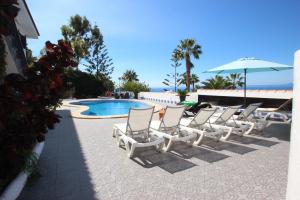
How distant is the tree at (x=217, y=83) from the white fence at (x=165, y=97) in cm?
837

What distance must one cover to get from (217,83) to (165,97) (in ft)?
29.5

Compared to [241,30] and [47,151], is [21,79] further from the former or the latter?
[241,30]

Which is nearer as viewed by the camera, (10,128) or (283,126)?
(10,128)

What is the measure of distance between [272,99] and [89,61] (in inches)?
989

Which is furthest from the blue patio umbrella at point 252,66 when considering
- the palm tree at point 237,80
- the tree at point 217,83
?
the palm tree at point 237,80

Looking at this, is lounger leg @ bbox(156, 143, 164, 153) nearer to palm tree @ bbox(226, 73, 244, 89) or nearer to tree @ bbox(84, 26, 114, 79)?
palm tree @ bbox(226, 73, 244, 89)

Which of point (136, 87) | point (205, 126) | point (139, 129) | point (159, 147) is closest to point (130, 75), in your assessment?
point (136, 87)

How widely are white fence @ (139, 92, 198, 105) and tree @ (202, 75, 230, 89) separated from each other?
8369 millimetres

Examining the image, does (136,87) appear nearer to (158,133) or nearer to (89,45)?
(89,45)

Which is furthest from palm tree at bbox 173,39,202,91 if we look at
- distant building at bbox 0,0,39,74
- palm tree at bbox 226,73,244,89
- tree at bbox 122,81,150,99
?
distant building at bbox 0,0,39,74

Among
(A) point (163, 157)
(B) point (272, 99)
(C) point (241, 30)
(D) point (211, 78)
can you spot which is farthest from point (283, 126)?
(D) point (211, 78)

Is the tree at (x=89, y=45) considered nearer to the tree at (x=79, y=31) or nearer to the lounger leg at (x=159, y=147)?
the tree at (x=79, y=31)

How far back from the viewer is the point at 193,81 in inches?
1517

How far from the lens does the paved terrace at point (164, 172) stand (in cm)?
318
